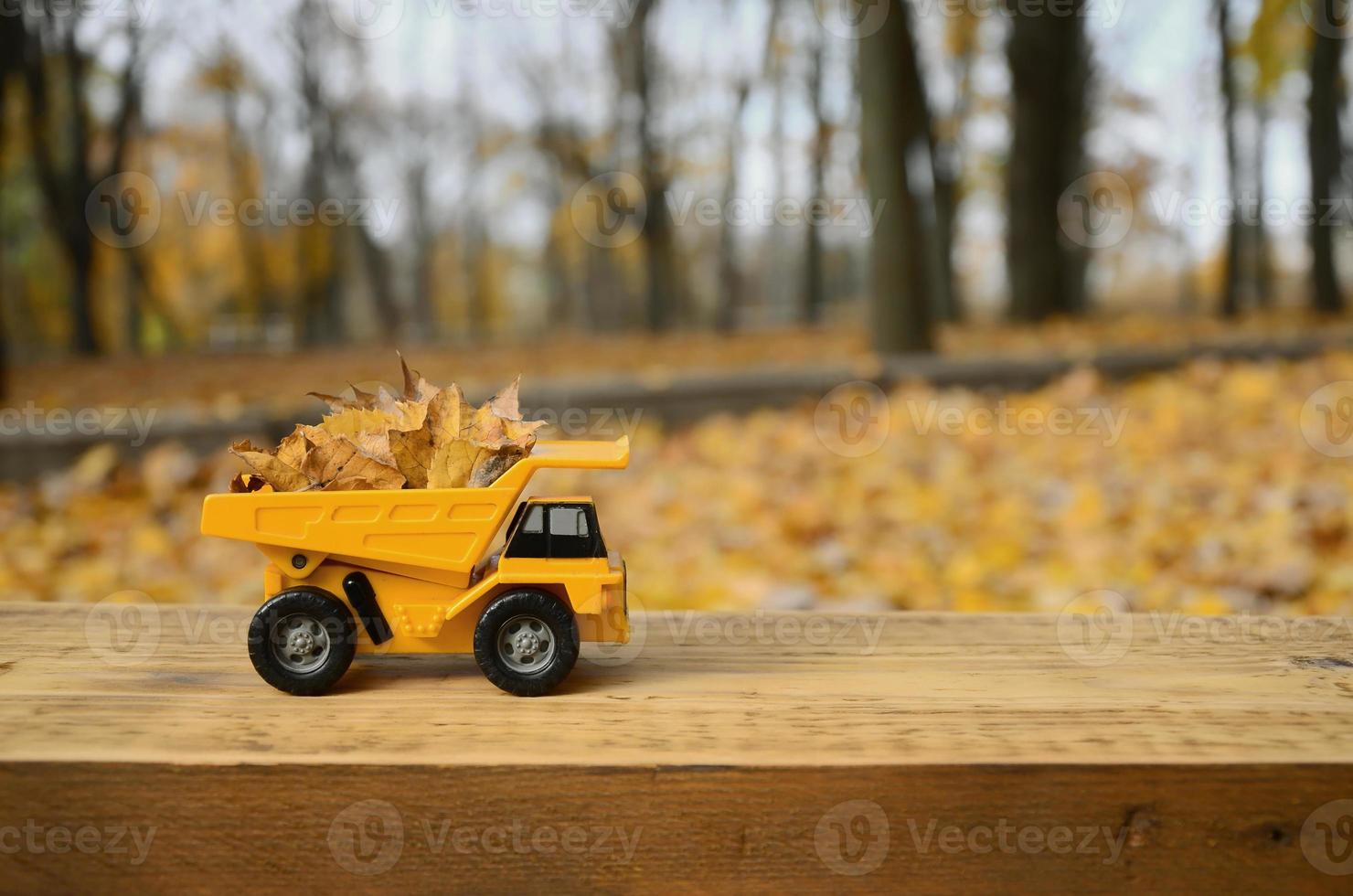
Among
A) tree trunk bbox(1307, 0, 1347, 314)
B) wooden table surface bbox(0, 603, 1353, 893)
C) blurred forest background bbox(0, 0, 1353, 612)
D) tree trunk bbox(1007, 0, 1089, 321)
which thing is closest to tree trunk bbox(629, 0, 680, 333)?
blurred forest background bbox(0, 0, 1353, 612)

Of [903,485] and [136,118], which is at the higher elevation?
[136,118]

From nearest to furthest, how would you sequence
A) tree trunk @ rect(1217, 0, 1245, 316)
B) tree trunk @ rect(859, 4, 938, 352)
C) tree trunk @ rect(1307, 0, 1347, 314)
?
1. tree trunk @ rect(859, 4, 938, 352)
2. tree trunk @ rect(1307, 0, 1347, 314)
3. tree trunk @ rect(1217, 0, 1245, 316)

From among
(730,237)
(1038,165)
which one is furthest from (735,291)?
(1038,165)

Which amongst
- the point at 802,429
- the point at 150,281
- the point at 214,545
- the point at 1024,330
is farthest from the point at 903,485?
the point at 150,281

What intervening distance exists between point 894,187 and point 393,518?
6.43 metres

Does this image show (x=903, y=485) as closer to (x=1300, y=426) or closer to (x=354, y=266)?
(x=1300, y=426)

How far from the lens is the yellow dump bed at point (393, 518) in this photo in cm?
162

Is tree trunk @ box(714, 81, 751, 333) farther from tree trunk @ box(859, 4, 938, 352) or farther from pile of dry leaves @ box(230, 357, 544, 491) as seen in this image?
pile of dry leaves @ box(230, 357, 544, 491)

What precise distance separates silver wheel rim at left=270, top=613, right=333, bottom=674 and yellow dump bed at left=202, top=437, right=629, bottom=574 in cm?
12

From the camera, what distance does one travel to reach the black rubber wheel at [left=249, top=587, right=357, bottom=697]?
164 centimetres

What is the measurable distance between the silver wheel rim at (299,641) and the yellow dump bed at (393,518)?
0.12 meters

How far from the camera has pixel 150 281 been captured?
29297 mm

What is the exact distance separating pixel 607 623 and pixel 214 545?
346cm

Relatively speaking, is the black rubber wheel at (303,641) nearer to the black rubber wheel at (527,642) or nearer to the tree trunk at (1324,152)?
the black rubber wheel at (527,642)
